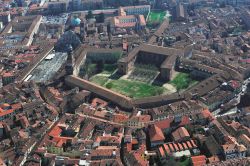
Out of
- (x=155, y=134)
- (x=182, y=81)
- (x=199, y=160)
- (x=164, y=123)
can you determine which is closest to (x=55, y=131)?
(x=155, y=134)

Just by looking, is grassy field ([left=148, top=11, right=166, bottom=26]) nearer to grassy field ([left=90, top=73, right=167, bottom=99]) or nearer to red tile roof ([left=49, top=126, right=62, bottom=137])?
grassy field ([left=90, top=73, right=167, bottom=99])

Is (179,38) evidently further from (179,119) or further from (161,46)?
(179,119)

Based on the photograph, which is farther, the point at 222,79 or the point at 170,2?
the point at 170,2

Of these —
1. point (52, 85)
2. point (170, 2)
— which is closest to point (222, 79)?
point (52, 85)

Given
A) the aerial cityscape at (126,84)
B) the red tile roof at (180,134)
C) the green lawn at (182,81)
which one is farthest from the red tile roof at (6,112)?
the green lawn at (182,81)

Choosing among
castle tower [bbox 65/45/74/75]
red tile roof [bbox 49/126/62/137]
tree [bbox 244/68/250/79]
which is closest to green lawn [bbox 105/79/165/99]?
castle tower [bbox 65/45/74/75]

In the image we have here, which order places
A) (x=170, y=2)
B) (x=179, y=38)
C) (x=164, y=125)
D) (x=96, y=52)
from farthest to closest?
1. (x=170, y=2)
2. (x=179, y=38)
3. (x=96, y=52)
4. (x=164, y=125)
